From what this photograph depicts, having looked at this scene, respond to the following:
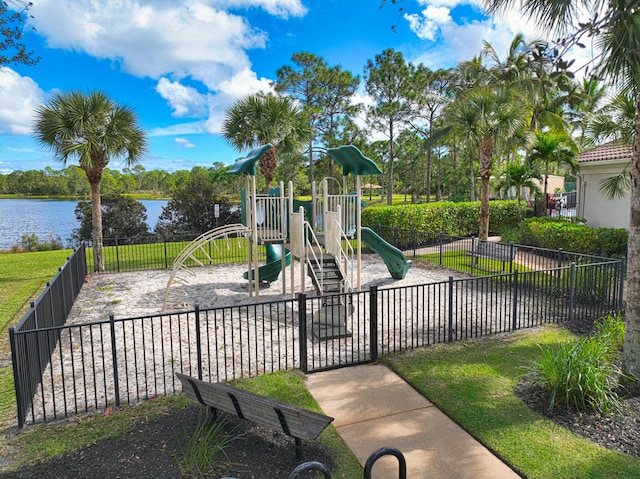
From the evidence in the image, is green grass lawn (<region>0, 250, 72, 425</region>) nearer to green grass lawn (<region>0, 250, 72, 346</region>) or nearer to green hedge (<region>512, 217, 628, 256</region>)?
green grass lawn (<region>0, 250, 72, 346</region>)

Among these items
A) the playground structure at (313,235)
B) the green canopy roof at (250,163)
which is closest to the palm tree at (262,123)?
the playground structure at (313,235)

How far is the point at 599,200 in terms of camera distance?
17891 millimetres

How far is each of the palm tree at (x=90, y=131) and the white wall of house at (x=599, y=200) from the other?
18.3 m

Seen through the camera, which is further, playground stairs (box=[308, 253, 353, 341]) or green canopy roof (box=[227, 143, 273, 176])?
green canopy roof (box=[227, 143, 273, 176])

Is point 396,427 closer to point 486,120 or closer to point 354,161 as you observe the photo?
point 354,161

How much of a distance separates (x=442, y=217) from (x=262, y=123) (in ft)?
32.2

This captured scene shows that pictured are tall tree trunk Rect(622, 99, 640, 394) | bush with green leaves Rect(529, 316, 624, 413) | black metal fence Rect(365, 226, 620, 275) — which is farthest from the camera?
black metal fence Rect(365, 226, 620, 275)

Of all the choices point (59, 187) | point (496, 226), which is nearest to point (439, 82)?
point (496, 226)

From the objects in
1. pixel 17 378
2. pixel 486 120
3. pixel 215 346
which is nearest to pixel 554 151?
pixel 486 120

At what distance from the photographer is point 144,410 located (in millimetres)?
5422

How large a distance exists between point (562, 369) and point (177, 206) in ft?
81.1

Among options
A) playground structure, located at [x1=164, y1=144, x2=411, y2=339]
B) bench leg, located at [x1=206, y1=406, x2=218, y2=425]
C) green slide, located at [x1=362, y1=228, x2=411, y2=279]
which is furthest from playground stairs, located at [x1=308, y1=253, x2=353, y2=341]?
green slide, located at [x1=362, y1=228, x2=411, y2=279]

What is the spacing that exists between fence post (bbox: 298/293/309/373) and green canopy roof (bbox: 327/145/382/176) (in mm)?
5266

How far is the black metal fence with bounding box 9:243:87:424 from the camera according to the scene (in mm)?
5020
